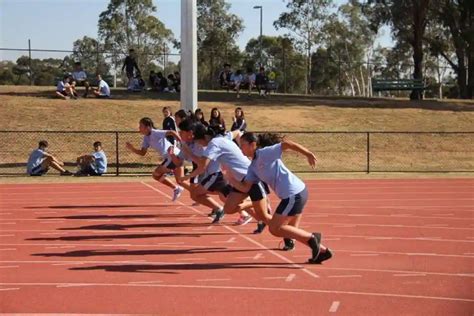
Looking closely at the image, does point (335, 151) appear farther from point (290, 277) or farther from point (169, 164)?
point (290, 277)

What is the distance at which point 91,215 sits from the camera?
530 inches

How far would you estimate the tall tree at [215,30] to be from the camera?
56.3 m

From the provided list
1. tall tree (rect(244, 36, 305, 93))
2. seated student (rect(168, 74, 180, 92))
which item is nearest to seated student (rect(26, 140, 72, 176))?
seated student (rect(168, 74, 180, 92))

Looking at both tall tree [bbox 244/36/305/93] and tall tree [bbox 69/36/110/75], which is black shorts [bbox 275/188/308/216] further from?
tall tree [bbox 244/36/305/93]

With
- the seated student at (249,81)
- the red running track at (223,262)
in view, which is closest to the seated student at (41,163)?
the red running track at (223,262)

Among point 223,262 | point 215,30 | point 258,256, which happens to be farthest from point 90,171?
point 215,30

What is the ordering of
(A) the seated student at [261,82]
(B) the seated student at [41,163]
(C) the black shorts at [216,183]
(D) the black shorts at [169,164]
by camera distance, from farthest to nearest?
1. (A) the seated student at [261,82]
2. (B) the seated student at [41,163]
3. (D) the black shorts at [169,164]
4. (C) the black shorts at [216,183]

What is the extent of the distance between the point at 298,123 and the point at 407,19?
1730cm

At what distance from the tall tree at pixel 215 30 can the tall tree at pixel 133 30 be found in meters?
3.19

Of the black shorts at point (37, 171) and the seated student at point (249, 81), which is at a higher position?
the seated student at point (249, 81)

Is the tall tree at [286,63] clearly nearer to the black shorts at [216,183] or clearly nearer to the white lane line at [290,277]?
the black shorts at [216,183]

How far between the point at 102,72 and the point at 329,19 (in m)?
29.8

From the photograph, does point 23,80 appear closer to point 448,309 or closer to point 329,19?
point 329,19

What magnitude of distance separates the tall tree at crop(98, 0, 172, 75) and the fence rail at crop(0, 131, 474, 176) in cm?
2521
